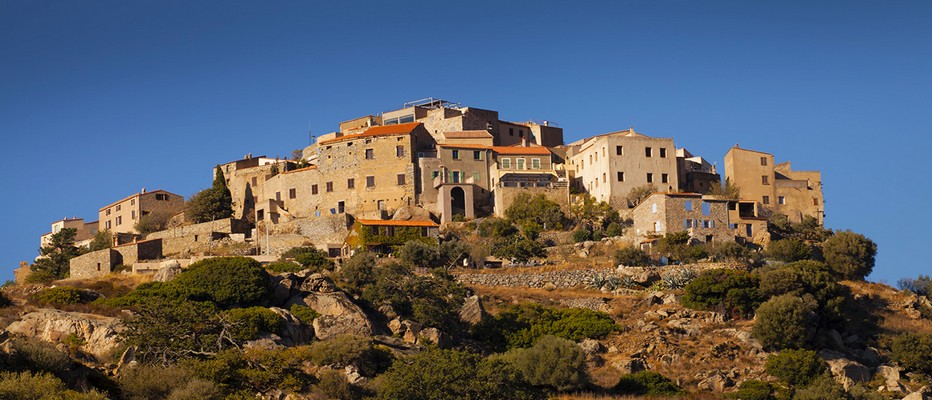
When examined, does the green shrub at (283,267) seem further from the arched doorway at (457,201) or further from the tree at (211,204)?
the tree at (211,204)

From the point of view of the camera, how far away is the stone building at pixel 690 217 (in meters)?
70.4

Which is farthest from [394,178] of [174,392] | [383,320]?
[174,392]

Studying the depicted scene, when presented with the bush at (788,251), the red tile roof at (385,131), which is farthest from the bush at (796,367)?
the red tile roof at (385,131)

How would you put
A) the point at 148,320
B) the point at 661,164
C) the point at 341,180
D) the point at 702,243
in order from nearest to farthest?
the point at 148,320, the point at 702,243, the point at 661,164, the point at 341,180

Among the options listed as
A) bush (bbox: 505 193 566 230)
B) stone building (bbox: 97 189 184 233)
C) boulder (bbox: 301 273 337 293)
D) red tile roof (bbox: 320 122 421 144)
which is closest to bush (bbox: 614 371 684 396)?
boulder (bbox: 301 273 337 293)

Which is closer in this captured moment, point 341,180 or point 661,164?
point 661,164

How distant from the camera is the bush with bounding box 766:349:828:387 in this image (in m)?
52.0

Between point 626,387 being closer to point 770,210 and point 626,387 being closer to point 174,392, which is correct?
point 174,392

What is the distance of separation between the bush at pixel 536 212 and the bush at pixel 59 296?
102 ft

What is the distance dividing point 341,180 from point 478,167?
373 inches

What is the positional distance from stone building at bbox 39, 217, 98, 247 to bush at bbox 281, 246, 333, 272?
25786mm

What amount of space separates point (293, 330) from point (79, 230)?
174 ft

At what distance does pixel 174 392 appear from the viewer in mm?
35625

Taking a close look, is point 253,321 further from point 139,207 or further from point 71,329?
point 139,207
